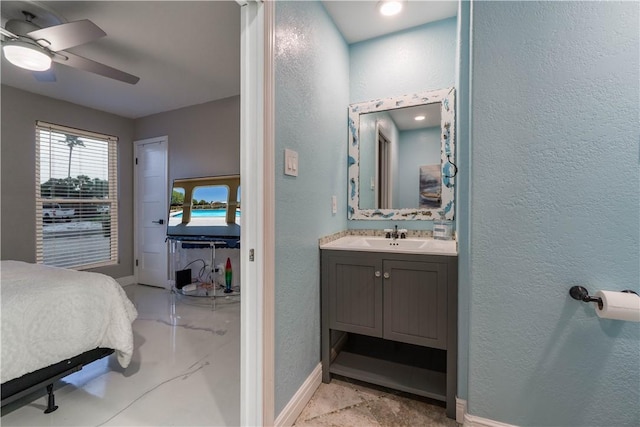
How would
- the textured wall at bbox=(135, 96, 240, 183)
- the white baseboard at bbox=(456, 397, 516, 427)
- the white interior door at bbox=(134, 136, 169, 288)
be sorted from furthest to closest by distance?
the white interior door at bbox=(134, 136, 169, 288)
the textured wall at bbox=(135, 96, 240, 183)
the white baseboard at bbox=(456, 397, 516, 427)

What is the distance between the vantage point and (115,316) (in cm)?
179

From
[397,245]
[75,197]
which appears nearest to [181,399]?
[397,245]

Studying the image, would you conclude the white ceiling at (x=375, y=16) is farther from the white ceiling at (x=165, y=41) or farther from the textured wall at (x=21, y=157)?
the textured wall at (x=21, y=157)

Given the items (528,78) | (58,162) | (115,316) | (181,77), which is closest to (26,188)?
(58,162)

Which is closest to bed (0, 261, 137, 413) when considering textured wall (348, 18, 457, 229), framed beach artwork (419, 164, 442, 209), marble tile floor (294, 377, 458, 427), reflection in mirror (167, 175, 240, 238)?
marble tile floor (294, 377, 458, 427)

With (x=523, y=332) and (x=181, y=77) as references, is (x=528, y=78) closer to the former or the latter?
(x=523, y=332)

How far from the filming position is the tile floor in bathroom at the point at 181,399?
1.49 meters

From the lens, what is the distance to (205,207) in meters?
3.63

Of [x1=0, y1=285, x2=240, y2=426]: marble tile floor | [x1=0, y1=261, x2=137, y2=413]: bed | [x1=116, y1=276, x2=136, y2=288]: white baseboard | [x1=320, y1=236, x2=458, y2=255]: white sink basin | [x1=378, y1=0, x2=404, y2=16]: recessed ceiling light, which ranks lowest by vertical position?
[x1=0, y1=285, x2=240, y2=426]: marble tile floor

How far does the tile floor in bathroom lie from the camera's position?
1.49m

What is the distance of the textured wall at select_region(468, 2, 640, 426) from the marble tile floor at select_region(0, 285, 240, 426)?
1442 mm

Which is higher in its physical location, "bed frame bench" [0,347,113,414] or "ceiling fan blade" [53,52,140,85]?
"ceiling fan blade" [53,52,140,85]

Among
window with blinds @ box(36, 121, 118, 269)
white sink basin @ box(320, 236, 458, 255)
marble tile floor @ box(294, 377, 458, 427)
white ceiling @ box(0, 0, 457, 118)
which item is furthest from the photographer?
window with blinds @ box(36, 121, 118, 269)

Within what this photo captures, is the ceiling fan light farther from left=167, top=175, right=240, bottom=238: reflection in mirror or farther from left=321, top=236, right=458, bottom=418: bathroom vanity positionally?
left=321, top=236, right=458, bottom=418: bathroom vanity
